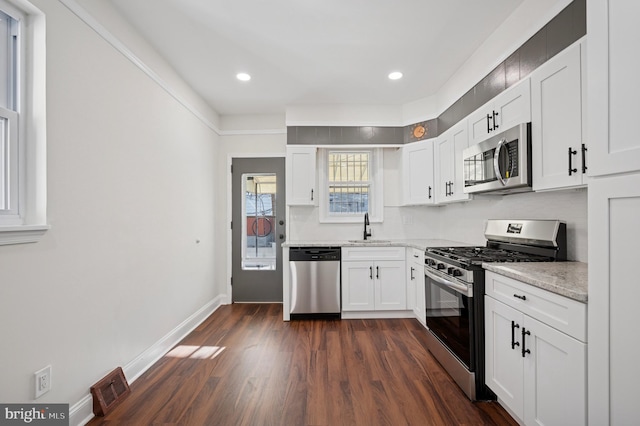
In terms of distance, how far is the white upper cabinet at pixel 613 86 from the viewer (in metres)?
1.04

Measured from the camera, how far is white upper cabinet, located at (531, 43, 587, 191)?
1.61 meters

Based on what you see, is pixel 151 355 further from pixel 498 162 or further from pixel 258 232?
pixel 498 162

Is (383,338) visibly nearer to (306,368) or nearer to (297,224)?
(306,368)

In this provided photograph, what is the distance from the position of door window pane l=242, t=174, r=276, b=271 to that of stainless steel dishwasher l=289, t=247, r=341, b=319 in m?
0.89

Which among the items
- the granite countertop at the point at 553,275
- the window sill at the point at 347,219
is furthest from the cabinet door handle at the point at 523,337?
the window sill at the point at 347,219

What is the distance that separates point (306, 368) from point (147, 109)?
2627 millimetres

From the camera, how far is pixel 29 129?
1552 mm

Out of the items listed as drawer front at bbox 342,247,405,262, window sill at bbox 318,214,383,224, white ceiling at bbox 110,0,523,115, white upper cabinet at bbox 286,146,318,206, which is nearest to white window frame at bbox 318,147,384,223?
window sill at bbox 318,214,383,224

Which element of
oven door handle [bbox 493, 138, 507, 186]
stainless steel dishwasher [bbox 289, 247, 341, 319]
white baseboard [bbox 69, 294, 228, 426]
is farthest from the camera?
stainless steel dishwasher [bbox 289, 247, 341, 319]

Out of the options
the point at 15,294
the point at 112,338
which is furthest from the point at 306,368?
the point at 15,294

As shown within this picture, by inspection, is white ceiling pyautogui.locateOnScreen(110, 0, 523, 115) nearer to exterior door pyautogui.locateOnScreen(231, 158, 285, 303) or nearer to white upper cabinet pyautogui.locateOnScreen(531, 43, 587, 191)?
white upper cabinet pyautogui.locateOnScreen(531, 43, 587, 191)

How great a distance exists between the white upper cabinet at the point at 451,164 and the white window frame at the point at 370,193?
2.87ft

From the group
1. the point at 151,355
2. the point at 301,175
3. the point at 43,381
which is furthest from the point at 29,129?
the point at 301,175

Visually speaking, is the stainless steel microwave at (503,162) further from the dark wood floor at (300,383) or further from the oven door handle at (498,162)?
the dark wood floor at (300,383)
